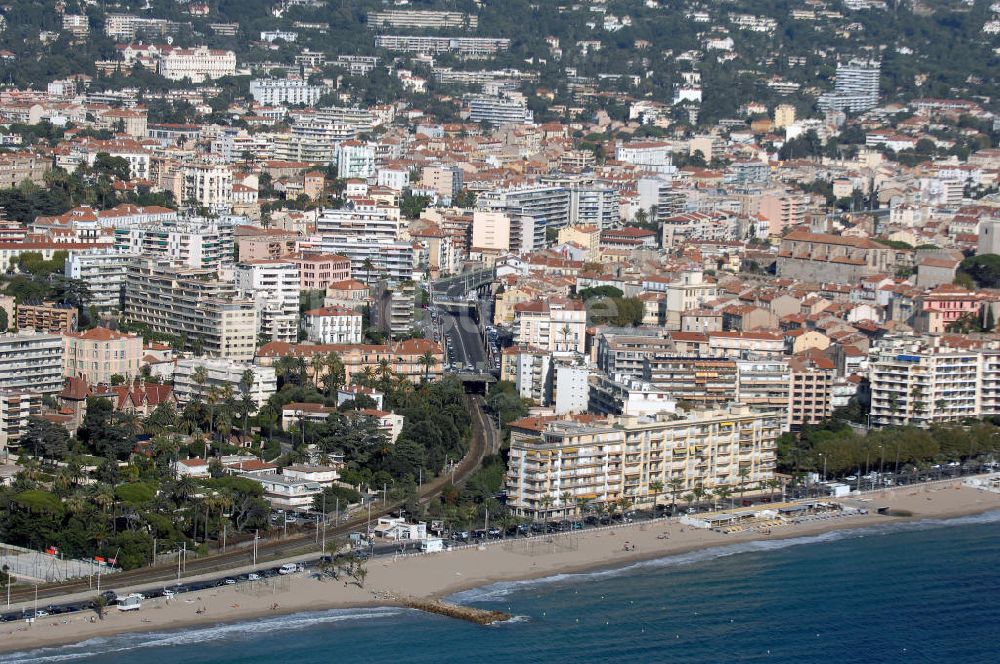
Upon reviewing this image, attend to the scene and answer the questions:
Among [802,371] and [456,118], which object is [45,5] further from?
[802,371]

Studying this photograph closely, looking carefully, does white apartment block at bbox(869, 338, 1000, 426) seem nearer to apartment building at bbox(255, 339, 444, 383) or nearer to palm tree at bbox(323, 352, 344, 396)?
apartment building at bbox(255, 339, 444, 383)

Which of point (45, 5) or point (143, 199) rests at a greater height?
point (45, 5)

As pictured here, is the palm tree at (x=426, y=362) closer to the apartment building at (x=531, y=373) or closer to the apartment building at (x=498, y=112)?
the apartment building at (x=531, y=373)

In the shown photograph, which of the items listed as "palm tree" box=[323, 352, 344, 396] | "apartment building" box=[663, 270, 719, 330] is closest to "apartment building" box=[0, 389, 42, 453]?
"palm tree" box=[323, 352, 344, 396]

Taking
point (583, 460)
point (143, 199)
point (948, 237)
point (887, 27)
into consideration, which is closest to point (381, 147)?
point (143, 199)

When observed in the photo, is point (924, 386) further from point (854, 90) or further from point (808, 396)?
point (854, 90)

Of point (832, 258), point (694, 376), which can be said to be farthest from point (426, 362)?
point (832, 258)
